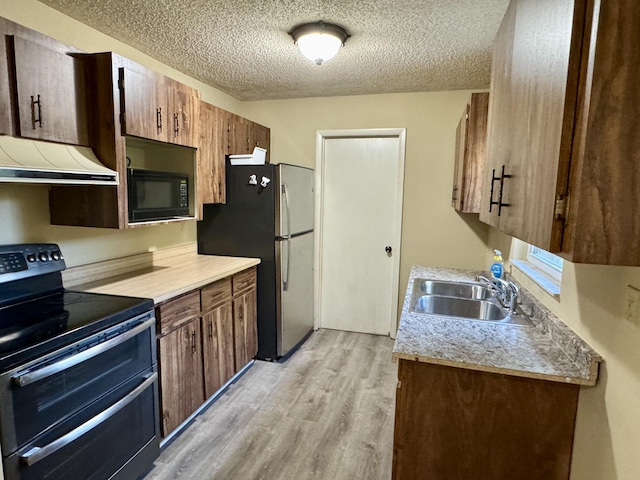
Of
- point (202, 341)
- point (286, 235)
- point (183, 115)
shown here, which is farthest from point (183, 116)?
point (202, 341)

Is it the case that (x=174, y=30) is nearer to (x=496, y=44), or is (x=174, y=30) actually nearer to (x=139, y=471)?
(x=496, y=44)

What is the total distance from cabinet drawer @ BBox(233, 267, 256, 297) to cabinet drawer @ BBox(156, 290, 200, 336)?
1.53 ft

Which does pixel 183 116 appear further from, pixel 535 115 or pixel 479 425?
pixel 479 425

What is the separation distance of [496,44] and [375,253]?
2.45 meters

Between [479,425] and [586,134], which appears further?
[479,425]

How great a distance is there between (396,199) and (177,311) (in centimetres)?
233

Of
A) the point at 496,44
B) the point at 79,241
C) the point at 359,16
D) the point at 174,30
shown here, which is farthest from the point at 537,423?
the point at 174,30

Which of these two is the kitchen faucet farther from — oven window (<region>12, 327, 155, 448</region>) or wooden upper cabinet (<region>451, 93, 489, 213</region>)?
oven window (<region>12, 327, 155, 448</region>)

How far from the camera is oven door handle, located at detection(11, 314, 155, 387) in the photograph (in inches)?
50.5

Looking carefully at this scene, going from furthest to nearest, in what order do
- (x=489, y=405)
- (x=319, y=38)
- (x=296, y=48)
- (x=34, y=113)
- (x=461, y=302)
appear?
(x=296, y=48) < (x=461, y=302) < (x=319, y=38) < (x=34, y=113) < (x=489, y=405)

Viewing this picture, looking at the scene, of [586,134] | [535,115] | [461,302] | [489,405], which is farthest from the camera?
[461,302]

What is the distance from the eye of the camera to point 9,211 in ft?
6.05

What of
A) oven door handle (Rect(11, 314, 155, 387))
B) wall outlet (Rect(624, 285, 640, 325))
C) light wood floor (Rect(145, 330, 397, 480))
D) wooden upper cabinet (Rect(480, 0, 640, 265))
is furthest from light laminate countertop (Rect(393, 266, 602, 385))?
oven door handle (Rect(11, 314, 155, 387))

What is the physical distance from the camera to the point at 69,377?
147cm
